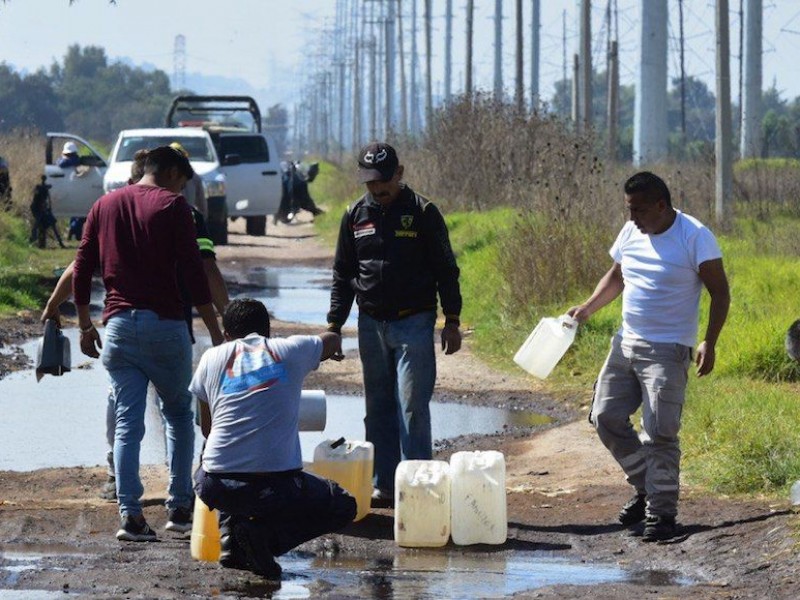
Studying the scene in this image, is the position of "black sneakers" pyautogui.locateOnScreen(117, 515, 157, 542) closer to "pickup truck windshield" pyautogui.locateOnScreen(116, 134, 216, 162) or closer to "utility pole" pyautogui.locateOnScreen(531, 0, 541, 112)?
"pickup truck windshield" pyautogui.locateOnScreen(116, 134, 216, 162)

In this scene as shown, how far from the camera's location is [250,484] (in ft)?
23.7

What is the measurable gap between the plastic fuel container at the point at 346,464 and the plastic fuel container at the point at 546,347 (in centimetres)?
126

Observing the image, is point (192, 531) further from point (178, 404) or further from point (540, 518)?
point (540, 518)

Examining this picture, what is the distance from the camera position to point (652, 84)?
49.8 m

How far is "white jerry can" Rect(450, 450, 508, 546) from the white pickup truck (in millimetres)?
16394

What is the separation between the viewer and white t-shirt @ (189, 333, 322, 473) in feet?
23.7

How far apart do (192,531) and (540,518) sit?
2.06m

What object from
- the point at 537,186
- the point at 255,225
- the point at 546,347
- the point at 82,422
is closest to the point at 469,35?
the point at 255,225

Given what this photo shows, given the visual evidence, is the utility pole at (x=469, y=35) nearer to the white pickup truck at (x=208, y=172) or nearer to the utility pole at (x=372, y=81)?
the white pickup truck at (x=208, y=172)

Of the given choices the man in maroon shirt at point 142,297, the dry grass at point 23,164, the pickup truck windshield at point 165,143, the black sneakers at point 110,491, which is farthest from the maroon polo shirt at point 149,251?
the dry grass at point 23,164

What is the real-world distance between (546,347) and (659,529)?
5.10 ft

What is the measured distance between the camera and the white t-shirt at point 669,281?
820 centimetres

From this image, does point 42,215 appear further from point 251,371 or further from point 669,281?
point 251,371

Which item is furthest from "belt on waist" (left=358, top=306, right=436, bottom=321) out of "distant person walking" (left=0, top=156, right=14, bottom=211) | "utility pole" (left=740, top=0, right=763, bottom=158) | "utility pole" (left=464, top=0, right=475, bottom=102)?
"utility pole" (left=740, top=0, right=763, bottom=158)
